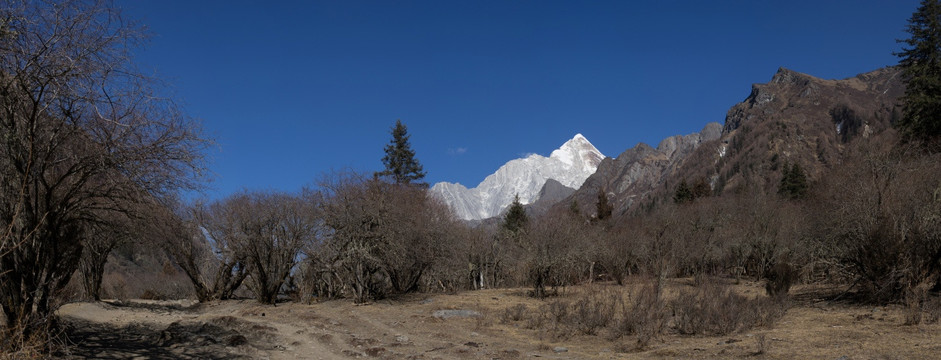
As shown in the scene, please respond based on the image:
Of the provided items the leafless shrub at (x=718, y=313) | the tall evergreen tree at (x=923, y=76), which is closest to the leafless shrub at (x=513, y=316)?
the leafless shrub at (x=718, y=313)

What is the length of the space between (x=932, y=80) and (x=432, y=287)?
3261cm

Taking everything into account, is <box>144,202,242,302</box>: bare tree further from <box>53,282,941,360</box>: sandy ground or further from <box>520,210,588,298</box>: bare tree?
<box>520,210,588,298</box>: bare tree

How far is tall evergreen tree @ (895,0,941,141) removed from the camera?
28062 mm

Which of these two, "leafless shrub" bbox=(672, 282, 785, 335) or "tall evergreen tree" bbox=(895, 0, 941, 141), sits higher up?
"tall evergreen tree" bbox=(895, 0, 941, 141)

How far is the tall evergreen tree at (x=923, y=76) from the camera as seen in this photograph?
28062 mm

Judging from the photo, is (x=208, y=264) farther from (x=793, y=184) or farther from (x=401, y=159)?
(x=793, y=184)

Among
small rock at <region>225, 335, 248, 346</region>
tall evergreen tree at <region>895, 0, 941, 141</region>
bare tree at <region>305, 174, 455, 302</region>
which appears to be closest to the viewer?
small rock at <region>225, 335, 248, 346</region>

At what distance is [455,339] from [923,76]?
33.5 metres

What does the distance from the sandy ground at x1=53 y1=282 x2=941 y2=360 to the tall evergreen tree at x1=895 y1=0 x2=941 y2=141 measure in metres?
19.2

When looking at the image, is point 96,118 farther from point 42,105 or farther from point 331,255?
point 331,255

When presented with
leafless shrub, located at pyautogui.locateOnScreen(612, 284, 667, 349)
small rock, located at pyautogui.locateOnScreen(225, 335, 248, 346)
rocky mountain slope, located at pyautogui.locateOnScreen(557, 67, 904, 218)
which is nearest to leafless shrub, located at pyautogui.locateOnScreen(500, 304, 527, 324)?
leafless shrub, located at pyautogui.locateOnScreen(612, 284, 667, 349)

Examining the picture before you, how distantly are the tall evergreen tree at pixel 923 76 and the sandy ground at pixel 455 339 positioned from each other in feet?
63.0

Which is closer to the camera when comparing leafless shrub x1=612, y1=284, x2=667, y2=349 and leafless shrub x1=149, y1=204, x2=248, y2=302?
leafless shrub x1=612, y1=284, x2=667, y2=349

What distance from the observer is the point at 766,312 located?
12.8 meters
